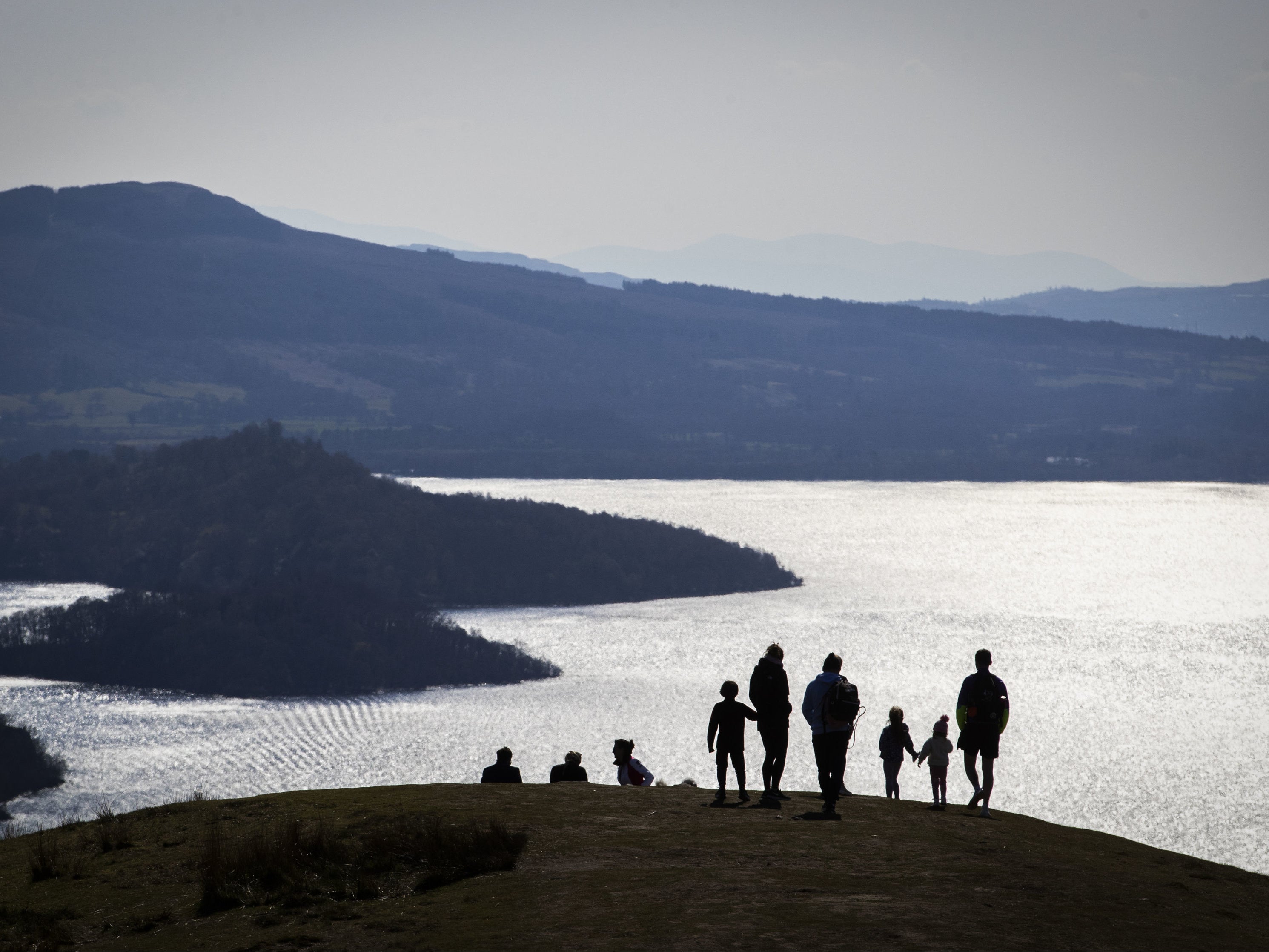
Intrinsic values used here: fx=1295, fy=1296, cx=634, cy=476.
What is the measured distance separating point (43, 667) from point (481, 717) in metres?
35.8

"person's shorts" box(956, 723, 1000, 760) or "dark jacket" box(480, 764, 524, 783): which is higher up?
"person's shorts" box(956, 723, 1000, 760)

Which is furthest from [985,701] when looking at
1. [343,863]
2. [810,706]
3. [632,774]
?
[343,863]

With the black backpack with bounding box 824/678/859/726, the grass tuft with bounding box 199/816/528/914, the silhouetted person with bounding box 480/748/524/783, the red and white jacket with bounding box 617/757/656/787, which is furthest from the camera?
the red and white jacket with bounding box 617/757/656/787

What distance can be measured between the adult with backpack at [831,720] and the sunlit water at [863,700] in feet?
105

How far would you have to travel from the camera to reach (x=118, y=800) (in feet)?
198

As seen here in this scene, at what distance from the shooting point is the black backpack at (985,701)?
701 inches

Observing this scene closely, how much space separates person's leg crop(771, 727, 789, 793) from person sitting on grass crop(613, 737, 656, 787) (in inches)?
141

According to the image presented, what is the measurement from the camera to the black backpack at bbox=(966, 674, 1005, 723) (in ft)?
58.4

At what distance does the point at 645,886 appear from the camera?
43.6 feet

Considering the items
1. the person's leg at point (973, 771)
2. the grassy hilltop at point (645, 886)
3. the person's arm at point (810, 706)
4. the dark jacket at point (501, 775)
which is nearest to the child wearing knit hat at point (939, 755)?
the person's leg at point (973, 771)

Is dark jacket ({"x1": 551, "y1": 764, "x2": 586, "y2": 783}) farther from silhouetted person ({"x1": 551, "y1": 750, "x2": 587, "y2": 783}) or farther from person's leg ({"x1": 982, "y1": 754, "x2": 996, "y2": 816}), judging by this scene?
person's leg ({"x1": 982, "y1": 754, "x2": 996, "y2": 816})

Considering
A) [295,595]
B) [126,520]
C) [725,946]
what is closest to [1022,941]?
[725,946]

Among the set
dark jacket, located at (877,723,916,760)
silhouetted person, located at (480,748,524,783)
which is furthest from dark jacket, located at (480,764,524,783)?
dark jacket, located at (877,723,916,760)

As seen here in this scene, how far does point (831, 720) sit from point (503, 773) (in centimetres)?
613
